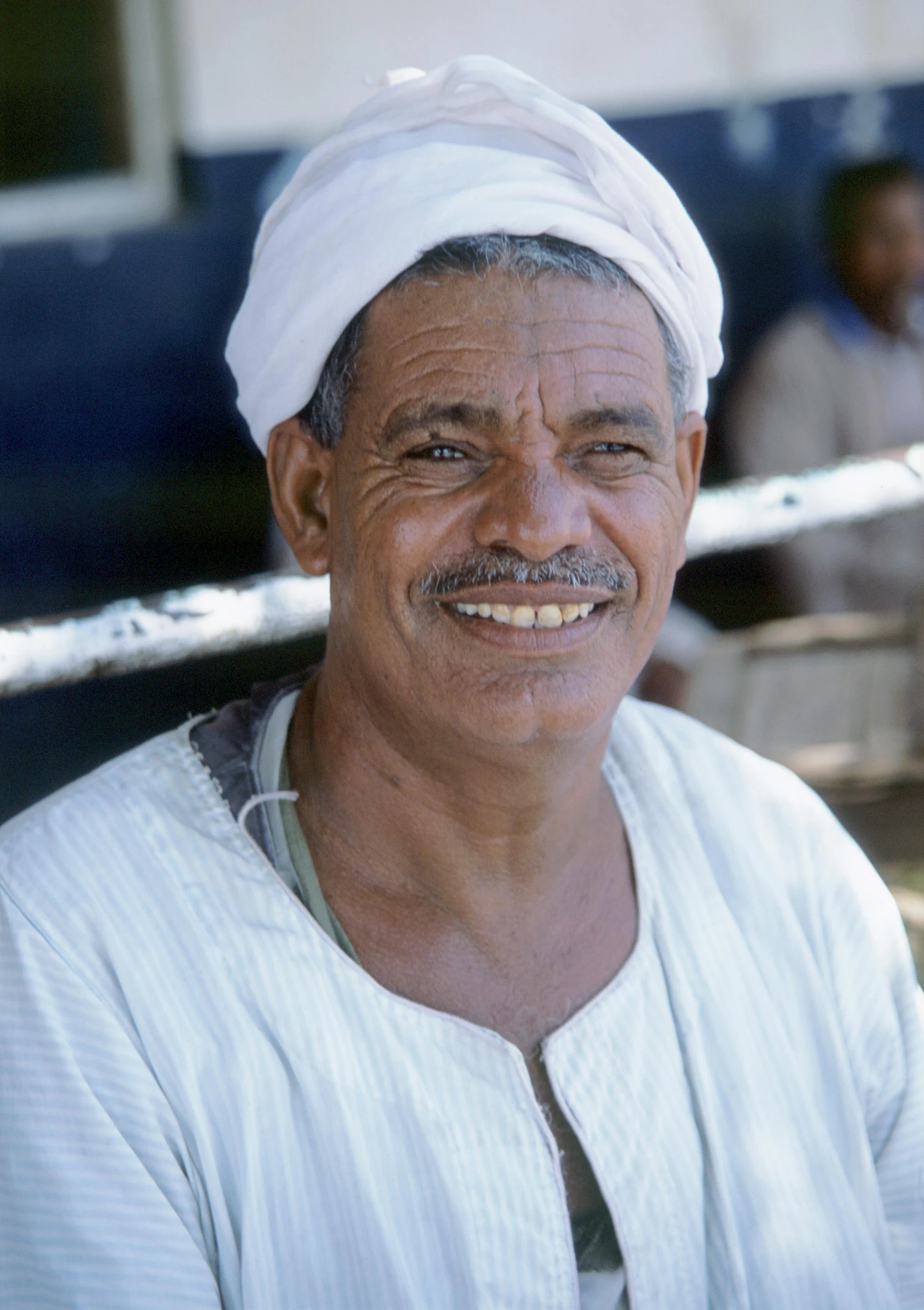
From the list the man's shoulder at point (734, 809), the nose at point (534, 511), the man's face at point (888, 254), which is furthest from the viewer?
the man's face at point (888, 254)

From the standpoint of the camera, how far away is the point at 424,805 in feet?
6.20

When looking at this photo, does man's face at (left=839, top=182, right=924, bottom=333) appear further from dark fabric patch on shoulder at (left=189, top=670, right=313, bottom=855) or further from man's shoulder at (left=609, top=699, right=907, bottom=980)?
dark fabric patch on shoulder at (left=189, top=670, right=313, bottom=855)

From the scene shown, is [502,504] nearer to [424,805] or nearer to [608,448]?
[608,448]

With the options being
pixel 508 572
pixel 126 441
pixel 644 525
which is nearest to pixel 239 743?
pixel 508 572

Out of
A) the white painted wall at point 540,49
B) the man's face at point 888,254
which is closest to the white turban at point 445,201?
the white painted wall at point 540,49

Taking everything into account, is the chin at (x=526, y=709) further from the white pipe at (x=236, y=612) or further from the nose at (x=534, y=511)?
the white pipe at (x=236, y=612)

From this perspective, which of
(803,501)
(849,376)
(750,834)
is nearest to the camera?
(750,834)

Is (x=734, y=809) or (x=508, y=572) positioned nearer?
(x=508, y=572)

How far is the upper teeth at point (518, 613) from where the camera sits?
69.3 inches

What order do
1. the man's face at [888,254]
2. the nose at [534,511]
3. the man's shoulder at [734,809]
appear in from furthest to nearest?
the man's face at [888,254]
the man's shoulder at [734,809]
the nose at [534,511]

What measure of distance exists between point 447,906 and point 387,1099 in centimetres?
28

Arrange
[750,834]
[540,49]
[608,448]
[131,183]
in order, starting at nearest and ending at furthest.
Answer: [608,448]
[750,834]
[131,183]
[540,49]

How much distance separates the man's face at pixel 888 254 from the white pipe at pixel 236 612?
3.01m

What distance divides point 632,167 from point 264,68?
9.25 feet
